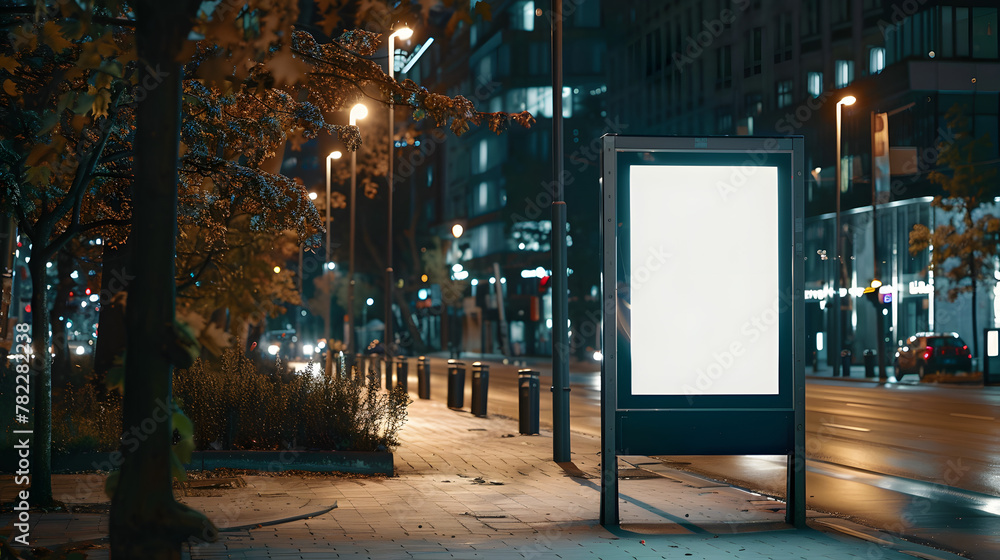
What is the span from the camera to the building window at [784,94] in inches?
2217

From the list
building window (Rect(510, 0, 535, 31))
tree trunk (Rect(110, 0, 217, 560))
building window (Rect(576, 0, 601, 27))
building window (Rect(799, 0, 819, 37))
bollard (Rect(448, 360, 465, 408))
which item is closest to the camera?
tree trunk (Rect(110, 0, 217, 560))

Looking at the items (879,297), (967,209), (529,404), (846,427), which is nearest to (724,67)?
(967,209)

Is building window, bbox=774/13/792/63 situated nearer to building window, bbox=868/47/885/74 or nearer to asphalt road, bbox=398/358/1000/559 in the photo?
building window, bbox=868/47/885/74

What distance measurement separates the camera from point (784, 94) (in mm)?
56625

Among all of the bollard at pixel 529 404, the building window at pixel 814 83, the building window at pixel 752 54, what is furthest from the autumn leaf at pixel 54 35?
the building window at pixel 752 54

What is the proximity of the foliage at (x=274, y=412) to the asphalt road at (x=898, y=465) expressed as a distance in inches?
175

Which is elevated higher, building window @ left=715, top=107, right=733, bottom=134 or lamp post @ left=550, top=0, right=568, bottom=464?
building window @ left=715, top=107, right=733, bottom=134

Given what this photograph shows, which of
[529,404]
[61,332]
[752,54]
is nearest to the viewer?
[529,404]

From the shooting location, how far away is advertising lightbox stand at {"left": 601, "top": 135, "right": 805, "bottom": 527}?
8391 mm

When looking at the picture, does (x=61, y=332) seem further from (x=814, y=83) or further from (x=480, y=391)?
(x=814, y=83)

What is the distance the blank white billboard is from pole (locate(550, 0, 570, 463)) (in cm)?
463

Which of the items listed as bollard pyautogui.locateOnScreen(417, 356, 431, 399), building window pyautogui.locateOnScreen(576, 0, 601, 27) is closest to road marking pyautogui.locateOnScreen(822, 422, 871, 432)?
bollard pyautogui.locateOnScreen(417, 356, 431, 399)

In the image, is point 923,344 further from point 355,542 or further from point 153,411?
point 153,411

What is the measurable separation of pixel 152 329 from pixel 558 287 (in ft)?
34.0
